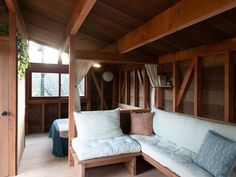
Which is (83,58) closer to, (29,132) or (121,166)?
(121,166)

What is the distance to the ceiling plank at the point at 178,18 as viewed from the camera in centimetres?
170

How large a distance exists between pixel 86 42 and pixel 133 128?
268 centimetres

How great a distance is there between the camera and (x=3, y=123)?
2742mm

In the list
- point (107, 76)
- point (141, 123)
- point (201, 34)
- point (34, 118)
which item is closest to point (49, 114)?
point (34, 118)

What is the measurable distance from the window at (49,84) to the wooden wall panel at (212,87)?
13.5 ft

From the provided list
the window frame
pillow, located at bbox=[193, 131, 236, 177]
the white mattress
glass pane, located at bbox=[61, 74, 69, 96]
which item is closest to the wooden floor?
the white mattress

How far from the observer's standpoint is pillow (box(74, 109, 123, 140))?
3.07 meters

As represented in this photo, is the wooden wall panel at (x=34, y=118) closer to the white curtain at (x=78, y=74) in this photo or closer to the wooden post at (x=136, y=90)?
the white curtain at (x=78, y=74)

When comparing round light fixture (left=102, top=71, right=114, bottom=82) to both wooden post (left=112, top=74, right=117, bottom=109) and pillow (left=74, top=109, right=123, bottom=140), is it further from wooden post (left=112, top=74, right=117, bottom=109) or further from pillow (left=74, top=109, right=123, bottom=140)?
pillow (left=74, top=109, right=123, bottom=140)

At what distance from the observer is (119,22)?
3.14 metres

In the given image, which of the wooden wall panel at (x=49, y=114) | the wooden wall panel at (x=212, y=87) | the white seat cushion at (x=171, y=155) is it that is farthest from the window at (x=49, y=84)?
the wooden wall panel at (x=212, y=87)

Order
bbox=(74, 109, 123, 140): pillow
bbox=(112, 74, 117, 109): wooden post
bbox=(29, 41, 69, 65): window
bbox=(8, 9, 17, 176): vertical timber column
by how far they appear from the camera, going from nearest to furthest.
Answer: bbox=(8, 9, 17, 176): vertical timber column < bbox=(74, 109, 123, 140): pillow < bbox=(29, 41, 69, 65): window < bbox=(112, 74, 117, 109): wooden post

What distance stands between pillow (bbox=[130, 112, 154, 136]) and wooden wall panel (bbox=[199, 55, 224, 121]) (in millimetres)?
912

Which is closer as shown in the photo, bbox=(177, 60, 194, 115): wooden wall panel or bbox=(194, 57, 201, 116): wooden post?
bbox=(194, 57, 201, 116): wooden post
